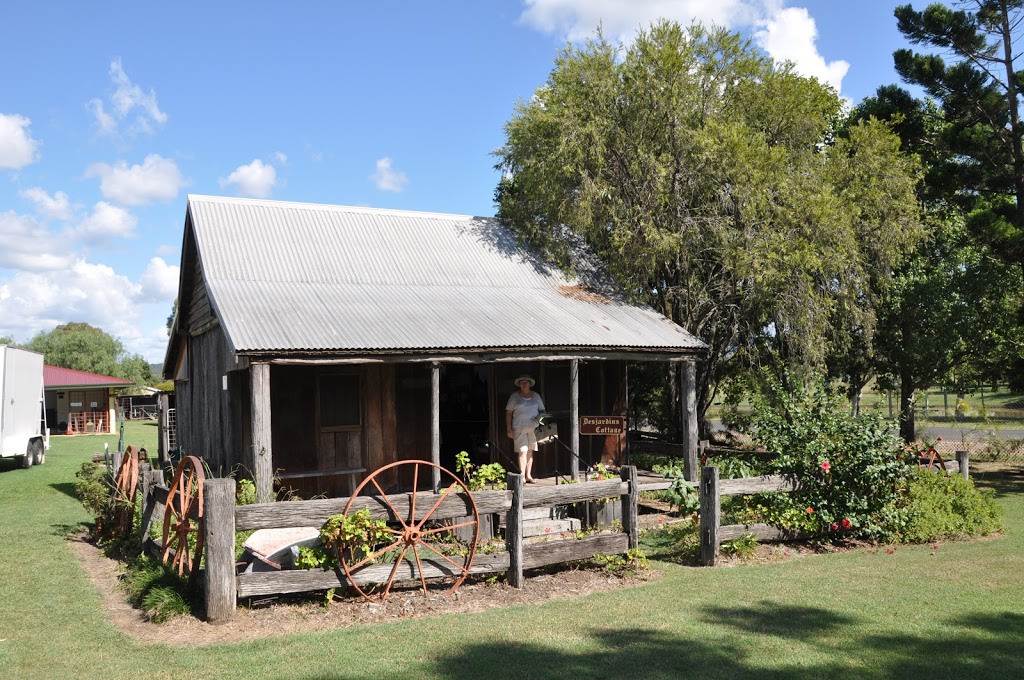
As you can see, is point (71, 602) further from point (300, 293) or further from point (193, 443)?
point (193, 443)

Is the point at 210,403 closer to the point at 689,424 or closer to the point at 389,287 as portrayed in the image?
the point at 389,287

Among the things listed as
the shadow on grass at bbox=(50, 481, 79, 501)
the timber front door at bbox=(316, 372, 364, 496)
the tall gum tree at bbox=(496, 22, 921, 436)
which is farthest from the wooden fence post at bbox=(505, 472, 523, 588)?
the shadow on grass at bbox=(50, 481, 79, 501)

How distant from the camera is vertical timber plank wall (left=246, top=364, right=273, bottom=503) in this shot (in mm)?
10680

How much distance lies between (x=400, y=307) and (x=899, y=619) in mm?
8853

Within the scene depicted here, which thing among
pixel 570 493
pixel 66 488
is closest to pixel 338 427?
pixel 570 493

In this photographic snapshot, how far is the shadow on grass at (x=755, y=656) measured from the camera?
5750 mm

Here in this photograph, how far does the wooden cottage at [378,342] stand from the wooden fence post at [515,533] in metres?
3.39

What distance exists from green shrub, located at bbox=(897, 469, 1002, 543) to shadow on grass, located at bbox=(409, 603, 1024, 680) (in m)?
3.73

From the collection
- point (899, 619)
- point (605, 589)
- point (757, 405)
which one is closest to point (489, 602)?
point (605, 589)

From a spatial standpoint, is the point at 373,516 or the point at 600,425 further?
the point at 600,425

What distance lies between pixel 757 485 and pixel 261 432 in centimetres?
634

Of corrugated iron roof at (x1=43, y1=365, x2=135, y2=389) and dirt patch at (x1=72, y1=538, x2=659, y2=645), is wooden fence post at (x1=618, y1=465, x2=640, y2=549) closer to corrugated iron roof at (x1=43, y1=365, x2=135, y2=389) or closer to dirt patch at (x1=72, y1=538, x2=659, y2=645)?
dirt patch at (x1=72, y1=538, x2=659, y2=645)

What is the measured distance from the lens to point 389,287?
14656 mm

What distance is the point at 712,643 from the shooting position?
644 centimetres
